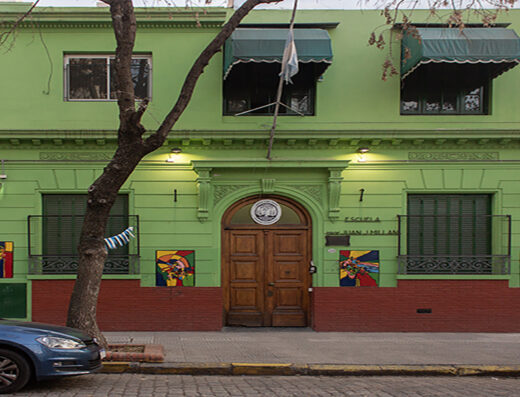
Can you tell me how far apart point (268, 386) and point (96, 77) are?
8.21m

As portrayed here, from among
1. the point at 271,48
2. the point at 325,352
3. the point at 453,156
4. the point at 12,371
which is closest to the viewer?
the point at 12,371

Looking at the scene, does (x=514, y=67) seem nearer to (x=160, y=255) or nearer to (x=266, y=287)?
(x=266, y=287)

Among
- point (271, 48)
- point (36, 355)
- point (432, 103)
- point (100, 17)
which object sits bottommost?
point (36, 355)

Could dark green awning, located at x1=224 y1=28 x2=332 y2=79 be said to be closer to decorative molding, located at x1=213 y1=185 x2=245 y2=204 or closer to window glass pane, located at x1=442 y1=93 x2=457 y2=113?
decorative molding, located at x1=213 y1=185 x2=245 y2=204

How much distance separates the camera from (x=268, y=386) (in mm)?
7719

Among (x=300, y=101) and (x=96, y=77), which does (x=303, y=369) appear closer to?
(x=300, y=101)

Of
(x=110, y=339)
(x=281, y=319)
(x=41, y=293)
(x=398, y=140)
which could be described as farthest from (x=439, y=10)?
(x=41, y=293)

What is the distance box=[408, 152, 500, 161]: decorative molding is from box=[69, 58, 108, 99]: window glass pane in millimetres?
7319

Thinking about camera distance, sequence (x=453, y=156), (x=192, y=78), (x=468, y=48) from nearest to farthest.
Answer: (x=192, y=78) < (x=468, y=48) < (x=453, y=156)

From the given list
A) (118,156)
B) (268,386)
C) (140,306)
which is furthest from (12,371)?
(140,306)

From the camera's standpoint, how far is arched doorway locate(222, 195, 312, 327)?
12.4 m

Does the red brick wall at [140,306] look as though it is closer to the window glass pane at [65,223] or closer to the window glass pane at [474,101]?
the window glass pane at [65,223]

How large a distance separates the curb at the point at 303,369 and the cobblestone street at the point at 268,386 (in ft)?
0.54

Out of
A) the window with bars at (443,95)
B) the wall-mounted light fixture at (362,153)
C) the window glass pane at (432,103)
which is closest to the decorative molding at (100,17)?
the wall-mounted light fixture at (362,153)
